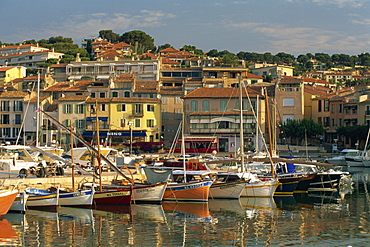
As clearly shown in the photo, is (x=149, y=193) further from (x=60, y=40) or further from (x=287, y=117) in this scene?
(x=60, y=40)

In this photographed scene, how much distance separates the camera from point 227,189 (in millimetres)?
38375

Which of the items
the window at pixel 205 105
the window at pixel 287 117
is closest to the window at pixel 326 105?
the window at pixel 287 117

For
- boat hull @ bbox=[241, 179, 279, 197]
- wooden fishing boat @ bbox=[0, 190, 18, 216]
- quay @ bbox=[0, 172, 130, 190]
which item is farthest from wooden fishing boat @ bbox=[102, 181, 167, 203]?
wooden fishing boat @ bbox=[0, 190, 18, 216]

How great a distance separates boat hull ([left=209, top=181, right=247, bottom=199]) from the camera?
38.2m

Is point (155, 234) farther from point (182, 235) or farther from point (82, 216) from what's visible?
point (82, 216)

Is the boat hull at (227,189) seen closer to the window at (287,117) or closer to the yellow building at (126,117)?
the yellow building at (126,117)

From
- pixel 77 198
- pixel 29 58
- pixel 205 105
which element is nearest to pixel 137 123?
pixel 205 105

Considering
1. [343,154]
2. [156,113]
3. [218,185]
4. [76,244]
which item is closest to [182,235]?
[76,244]

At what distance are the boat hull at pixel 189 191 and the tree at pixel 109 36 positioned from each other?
15687cm

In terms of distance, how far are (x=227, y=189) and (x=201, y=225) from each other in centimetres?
902

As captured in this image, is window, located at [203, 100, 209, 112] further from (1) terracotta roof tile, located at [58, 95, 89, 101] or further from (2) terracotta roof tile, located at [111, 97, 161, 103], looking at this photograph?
(1) terracotta roof tile, located at [58, 95, 89, 101]

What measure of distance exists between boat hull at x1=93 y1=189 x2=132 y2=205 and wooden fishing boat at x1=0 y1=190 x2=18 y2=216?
573cm

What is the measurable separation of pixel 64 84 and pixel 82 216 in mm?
63684

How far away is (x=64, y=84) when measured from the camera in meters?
93.9
